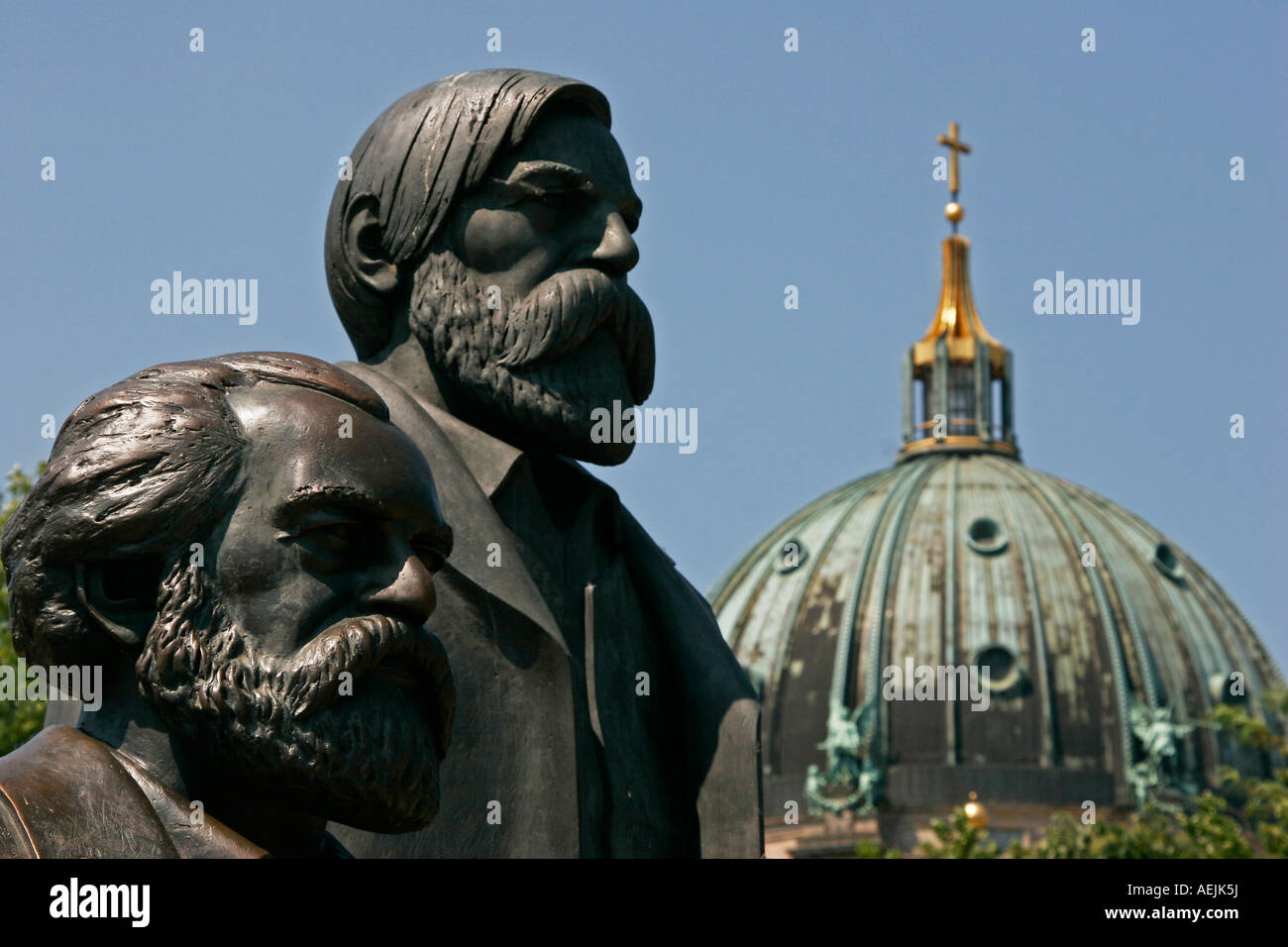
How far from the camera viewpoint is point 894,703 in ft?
288

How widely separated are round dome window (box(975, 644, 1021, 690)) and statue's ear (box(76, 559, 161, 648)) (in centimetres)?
8120

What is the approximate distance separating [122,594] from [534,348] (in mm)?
2736

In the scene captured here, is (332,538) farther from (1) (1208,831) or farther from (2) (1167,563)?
(2) (1167,563)

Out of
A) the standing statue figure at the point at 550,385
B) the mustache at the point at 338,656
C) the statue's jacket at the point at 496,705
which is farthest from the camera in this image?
the standing statue figure at the point at 550,385

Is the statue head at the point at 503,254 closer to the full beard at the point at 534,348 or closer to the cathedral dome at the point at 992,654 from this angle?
the full beard at the point at 534,348

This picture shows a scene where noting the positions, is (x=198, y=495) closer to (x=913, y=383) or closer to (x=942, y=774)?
(x=942, y=774)

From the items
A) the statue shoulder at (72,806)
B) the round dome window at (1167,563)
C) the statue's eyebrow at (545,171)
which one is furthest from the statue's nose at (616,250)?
the round dome window at (1167,563)

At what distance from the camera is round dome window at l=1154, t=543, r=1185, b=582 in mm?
86750

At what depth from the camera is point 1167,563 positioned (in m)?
87.1

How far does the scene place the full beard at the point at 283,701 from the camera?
5773 mm

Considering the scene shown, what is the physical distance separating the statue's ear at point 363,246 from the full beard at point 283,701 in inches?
117

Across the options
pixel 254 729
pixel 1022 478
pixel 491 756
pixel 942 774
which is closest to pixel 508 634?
pixel 491 756
